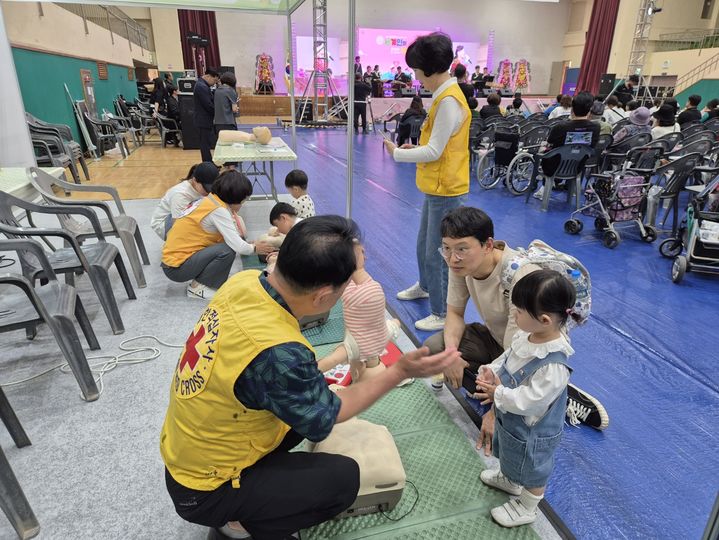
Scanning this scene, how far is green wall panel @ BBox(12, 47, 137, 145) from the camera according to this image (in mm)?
6434

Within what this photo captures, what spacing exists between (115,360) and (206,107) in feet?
15.9

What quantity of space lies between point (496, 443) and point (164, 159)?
8.47 meters

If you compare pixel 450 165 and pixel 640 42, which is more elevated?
pixel 640 42

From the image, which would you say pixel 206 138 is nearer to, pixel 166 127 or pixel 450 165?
pixel 166 127

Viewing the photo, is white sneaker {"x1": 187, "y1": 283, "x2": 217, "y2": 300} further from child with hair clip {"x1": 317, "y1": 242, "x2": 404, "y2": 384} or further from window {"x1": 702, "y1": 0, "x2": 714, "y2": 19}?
window {"x1": 702, "y1": 0, "x2": 714, "y2": 19}

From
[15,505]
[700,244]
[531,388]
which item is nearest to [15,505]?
[15,505]

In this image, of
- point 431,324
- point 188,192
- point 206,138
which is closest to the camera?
point 431,324

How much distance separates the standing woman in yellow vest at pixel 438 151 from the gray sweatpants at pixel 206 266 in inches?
53.8

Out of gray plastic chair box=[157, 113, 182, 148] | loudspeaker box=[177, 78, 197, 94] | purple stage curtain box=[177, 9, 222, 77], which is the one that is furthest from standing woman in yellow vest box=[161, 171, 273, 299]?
purple stage curtain box=[177, 9, 222, 77]

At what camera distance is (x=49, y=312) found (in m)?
2.00

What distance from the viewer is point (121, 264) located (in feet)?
9.77

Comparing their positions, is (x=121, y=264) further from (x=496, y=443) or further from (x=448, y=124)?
(x=496, y=443)

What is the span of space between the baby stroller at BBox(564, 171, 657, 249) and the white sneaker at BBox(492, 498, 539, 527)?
335cm

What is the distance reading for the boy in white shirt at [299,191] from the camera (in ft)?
12.0
